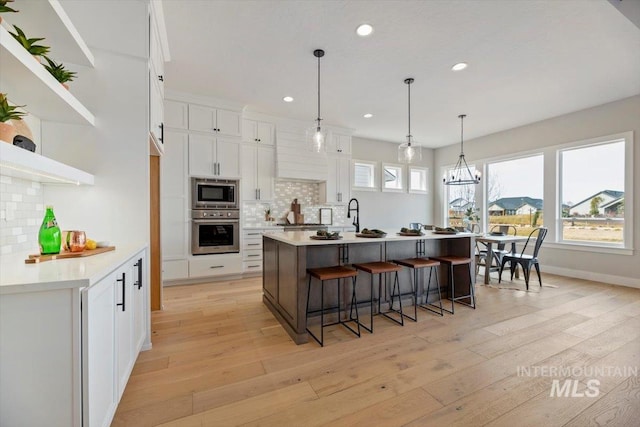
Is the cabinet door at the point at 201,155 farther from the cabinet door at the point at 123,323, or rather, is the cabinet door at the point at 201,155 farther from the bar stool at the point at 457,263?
the bar stool at the point at 457,263

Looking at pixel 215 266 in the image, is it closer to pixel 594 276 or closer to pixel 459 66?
pixel 459 66

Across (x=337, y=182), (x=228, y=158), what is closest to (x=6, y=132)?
(x=228, y=158)

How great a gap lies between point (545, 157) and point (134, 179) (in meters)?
6.55

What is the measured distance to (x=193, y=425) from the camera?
1.46 m

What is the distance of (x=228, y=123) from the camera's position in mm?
4527

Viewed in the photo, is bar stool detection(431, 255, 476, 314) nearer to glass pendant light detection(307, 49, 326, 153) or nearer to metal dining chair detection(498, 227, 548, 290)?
metal dining chair detection(498, 227, 548, 290)

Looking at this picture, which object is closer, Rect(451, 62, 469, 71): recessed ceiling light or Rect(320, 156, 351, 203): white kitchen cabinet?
Rect(451, 62, 469, 71): recessed ceiling light

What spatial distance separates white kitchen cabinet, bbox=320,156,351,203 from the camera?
5656 millimetres

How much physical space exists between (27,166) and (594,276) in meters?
6.90

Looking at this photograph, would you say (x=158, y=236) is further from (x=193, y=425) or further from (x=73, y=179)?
(x=193, y=425)

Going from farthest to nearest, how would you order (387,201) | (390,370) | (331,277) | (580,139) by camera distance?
(387,201)
(580,139)
(331,277)
(390,370)

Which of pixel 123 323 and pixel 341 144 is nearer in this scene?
pixel 123 323

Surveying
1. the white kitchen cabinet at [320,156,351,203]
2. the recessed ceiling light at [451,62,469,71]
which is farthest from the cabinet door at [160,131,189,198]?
the recessed ceiling light at [451,62,469,71]

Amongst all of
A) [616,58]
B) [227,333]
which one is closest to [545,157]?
[616,58]
